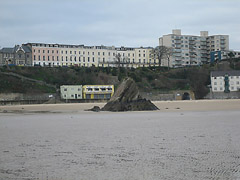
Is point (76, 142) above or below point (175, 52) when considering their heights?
below

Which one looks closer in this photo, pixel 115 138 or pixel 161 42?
pixel 115 138

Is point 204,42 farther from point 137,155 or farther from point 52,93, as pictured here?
point 137,155

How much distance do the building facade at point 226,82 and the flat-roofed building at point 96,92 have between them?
89.8 feet

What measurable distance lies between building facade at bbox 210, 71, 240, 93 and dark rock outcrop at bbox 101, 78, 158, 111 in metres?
54.7

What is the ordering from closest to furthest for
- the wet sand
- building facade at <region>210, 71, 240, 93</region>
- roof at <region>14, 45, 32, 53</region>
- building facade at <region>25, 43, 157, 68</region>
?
the wet sand → building facade at <region>210, 71, 240, 93</region> → roof at <region>14, 45, 32, 53</region> → building facade at <region>25, 43, 157, 68</region>

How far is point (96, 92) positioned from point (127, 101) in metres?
42.8

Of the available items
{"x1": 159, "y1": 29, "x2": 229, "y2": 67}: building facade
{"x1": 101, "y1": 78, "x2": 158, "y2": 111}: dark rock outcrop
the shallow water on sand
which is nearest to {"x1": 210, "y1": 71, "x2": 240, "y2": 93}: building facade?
{"x1": 159, "y1": 29, "x2": 229, "y2": 67}: building facade

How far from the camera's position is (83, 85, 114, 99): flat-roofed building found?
79.8 meters

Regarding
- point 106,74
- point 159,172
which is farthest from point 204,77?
point 159,172

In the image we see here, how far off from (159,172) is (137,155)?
221 centimetres

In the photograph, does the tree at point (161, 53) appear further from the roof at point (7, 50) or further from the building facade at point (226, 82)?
the roof at point (7, 50)

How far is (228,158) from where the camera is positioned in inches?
390

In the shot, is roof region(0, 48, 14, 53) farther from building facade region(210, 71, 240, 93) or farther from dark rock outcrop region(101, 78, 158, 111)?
dark rock outcrop region(101, 78, 158, 111)

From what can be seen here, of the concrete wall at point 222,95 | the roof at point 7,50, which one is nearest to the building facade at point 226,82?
the concrete wall at point 222,95
